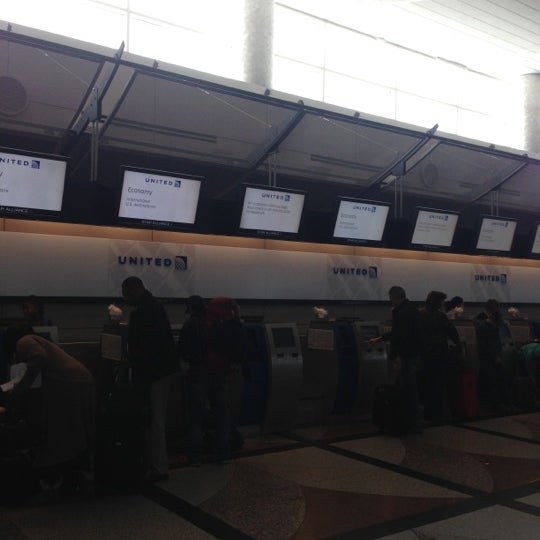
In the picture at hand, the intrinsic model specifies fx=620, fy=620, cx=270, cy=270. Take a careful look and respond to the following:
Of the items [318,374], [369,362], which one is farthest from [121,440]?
[369,362]

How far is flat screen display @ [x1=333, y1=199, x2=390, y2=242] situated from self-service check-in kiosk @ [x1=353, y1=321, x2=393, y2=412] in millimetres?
1483

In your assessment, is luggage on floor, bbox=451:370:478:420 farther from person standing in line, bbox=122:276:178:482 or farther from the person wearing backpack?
person standing in line, bbox=122:276:178:482

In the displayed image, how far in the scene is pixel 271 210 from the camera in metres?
7.78

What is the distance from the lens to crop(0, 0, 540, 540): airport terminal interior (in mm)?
4496

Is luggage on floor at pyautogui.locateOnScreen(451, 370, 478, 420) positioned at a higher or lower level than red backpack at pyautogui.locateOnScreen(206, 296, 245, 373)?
lower

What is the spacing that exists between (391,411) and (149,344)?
3.00m

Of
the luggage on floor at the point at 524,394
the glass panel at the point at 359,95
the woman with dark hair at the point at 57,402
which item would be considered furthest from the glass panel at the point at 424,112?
the woman with dark hair at the point at 57,402

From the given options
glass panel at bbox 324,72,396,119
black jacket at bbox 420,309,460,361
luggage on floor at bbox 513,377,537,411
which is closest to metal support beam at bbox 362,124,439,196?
black jacket at bbox 420,309,460,361

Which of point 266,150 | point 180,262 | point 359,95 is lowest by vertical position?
point 180,262

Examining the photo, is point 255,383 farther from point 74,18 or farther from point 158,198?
point 74,18

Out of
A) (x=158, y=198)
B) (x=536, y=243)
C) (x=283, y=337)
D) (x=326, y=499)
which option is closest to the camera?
(x=326, y=499)

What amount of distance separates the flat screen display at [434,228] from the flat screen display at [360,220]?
69 centimetres

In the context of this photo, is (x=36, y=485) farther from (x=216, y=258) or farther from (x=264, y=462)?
(x=216, y=258)

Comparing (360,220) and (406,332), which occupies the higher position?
(360,220)
